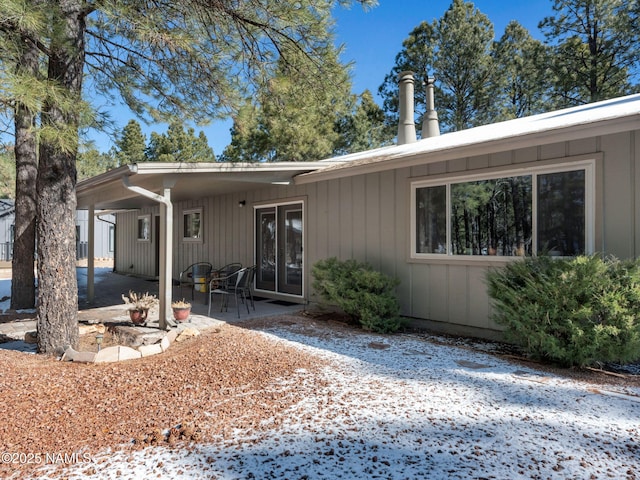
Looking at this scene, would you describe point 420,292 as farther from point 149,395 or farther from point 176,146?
point 176,146

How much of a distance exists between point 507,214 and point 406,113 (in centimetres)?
494

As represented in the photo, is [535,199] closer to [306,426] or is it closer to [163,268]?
[306,426]

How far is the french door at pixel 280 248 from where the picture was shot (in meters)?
7.54

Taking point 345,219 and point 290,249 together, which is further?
point 290,249

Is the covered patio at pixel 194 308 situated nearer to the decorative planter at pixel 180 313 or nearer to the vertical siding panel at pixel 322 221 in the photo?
the decorative planter at pixel 180 313

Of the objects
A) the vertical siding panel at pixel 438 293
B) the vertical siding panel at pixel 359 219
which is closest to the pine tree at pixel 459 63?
the vertical siding panel at pixel 359 219

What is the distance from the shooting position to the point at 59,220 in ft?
14.2

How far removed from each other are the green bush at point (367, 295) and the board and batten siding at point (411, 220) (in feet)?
1.18

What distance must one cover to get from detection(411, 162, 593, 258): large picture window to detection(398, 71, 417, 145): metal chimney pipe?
3.83 m

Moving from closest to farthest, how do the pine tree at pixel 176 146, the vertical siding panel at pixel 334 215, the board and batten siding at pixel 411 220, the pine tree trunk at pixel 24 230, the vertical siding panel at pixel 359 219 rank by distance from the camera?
1. the board and batten siding at pixel 411 220
2. the vertical siding panel at pixel 359 219
3. the vertical siding panel at pixel 334 215
4. the pine tree trunk at pixel 24 230
5. the pine tree at pixel 176 146

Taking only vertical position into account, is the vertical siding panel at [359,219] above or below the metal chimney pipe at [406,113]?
below

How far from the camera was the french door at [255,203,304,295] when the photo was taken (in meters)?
7.54

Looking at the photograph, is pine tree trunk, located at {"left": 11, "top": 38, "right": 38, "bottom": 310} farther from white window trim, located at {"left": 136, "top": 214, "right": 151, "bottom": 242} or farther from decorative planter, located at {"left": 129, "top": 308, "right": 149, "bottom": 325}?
white window trim, located at {"left": 136, "top": 214, "right": 151, "bottom": 242}

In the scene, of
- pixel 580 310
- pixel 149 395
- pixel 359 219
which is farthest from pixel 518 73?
pixel 149 395
